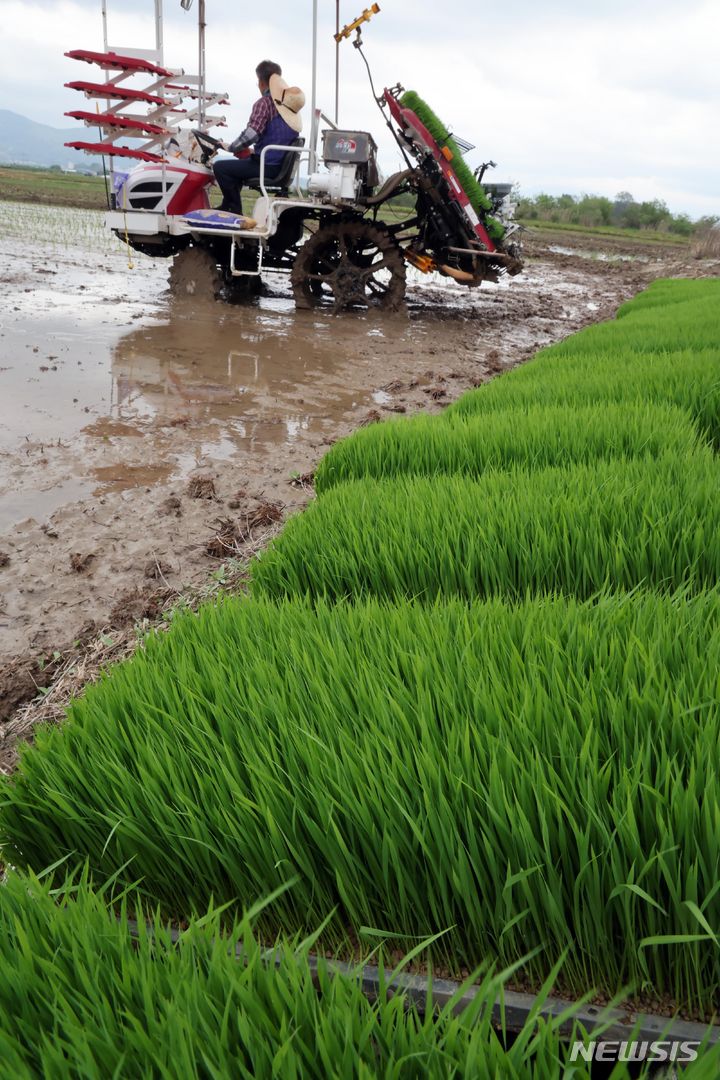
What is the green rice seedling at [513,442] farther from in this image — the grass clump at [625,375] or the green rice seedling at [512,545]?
the green rice seedling at [512,545]

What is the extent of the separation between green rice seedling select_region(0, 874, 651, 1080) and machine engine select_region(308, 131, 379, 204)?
8.71m

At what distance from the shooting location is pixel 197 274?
8.94 m

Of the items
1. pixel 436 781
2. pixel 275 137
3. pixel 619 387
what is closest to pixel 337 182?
pixel 275 137

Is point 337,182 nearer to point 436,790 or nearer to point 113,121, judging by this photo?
point 113,121

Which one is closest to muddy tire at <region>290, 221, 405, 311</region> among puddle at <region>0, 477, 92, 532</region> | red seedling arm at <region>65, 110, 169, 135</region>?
red seedling arm at <region>65, 110, 169, 135</region>

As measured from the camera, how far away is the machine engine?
8.27 metres

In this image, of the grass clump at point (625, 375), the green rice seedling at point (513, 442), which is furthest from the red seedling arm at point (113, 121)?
the green rice seedling at point (513, 442)

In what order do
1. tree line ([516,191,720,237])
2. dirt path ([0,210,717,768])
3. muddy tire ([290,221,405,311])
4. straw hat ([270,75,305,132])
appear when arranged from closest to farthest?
dirt path ([0,210,717,768]), straw hat ([270,75,305,132]), muddy tire ([290,221,405,311]), tree line ([516,191,720,237])

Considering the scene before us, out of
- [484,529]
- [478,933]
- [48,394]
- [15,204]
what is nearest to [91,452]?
[48,394]

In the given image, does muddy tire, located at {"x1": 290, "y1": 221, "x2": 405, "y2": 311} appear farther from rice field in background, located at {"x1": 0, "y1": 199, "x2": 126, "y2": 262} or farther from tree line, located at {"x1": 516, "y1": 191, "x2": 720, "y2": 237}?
tree line, located at {"x1": 516, "y1": 191, "x2": 720, "y2": 237}

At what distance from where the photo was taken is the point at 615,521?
1.81 meters

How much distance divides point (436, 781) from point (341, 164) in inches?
343

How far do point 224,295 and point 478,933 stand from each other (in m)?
9.25

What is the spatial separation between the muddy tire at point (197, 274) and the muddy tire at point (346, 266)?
0.94 metres
